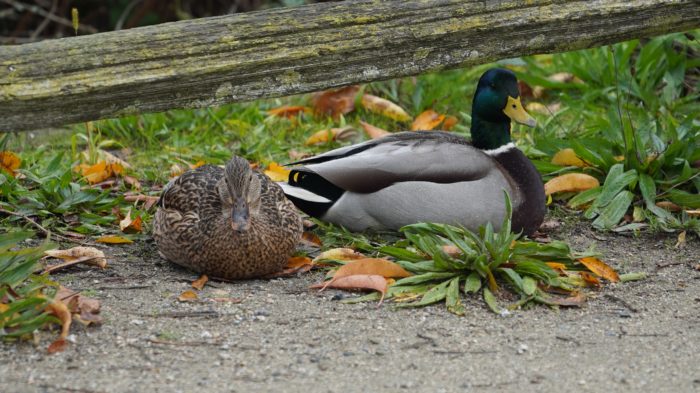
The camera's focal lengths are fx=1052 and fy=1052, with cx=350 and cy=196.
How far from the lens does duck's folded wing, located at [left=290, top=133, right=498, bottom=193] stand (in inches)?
206

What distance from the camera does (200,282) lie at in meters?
4.60

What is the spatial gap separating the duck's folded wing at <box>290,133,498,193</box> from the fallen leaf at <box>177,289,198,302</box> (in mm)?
1157

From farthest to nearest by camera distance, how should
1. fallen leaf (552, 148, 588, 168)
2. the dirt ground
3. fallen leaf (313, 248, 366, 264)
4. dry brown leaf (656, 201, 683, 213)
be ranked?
fallen leaf (552, 148, 588, 168) → dry brown leaf (656, 201, 683, 213) → fallen leaf (313, 248, 366, 264) → the dirt ground

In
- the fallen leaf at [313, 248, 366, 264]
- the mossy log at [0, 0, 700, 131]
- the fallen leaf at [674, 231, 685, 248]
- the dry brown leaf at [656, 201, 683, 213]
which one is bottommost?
the fallen leaf at [674, 231, 685, 248]

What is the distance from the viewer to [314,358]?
3.76m

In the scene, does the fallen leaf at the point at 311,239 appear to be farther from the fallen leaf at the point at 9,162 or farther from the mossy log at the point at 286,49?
the fallen leaf at the point at 9,162

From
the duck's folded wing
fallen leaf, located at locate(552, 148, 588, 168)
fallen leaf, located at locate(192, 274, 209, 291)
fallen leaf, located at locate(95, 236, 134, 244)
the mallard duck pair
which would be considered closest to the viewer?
fallen leaf, located at locate(192, 274, 209, 291)

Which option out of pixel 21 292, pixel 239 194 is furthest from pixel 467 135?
pixel 21 292

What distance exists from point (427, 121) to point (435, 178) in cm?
176

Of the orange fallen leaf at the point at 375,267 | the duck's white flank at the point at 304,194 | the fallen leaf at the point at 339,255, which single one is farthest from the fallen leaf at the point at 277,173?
the orange fallen leaf at the point at 375,267

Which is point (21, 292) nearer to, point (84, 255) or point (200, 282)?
point (84, 255)

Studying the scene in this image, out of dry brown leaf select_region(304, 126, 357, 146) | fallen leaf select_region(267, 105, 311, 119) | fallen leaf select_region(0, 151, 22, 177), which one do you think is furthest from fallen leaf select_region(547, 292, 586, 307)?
fallen leaf select_region(267, 105, 311, 119)

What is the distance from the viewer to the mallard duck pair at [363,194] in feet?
15.3

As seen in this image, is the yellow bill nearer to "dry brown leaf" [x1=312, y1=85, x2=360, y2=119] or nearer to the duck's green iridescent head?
the duck's green iridescent head
